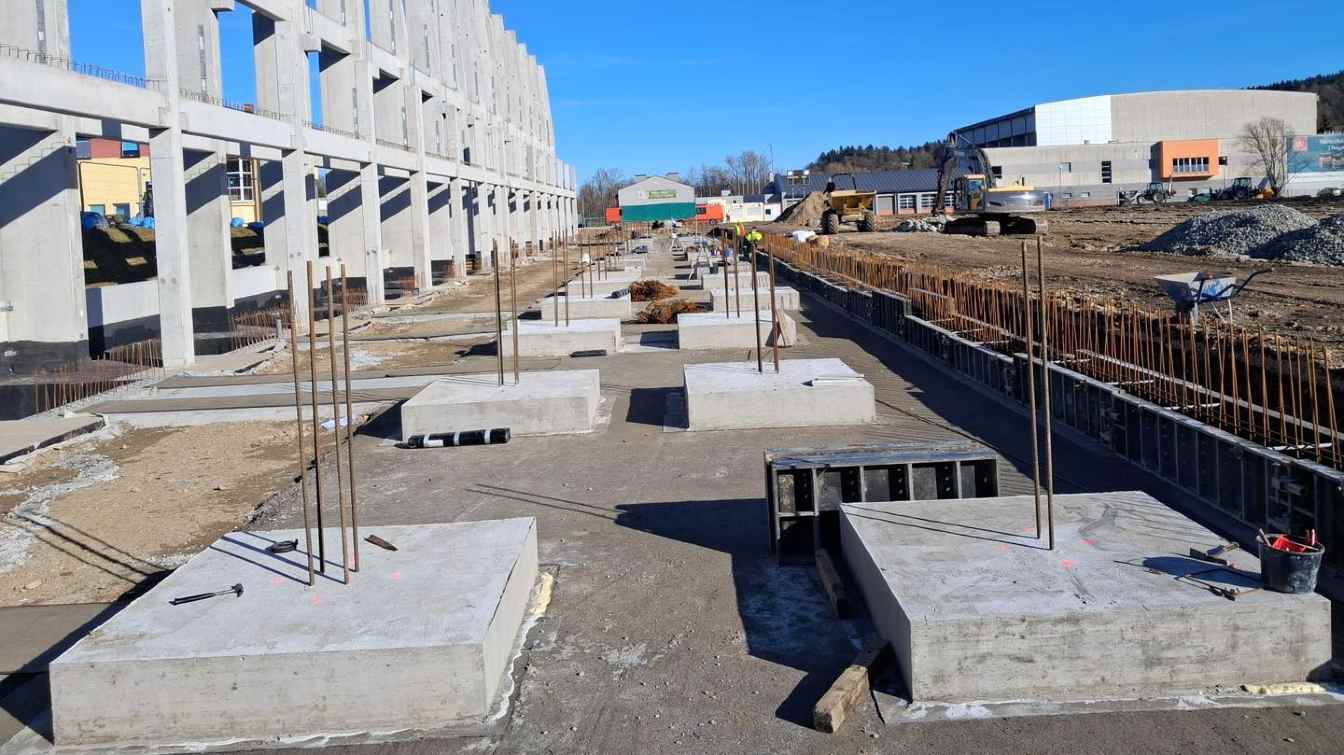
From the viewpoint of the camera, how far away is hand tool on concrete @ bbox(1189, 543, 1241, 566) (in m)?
6.33

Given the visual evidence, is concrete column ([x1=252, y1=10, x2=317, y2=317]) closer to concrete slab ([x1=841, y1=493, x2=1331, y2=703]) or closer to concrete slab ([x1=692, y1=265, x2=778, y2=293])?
concrete slab ([x1=692, y1=265, x2=778, y2=293])

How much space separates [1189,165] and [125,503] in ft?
339

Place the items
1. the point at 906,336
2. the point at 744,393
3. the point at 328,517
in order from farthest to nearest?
the point at 906,336
the point at 744,393
the point at 328,517

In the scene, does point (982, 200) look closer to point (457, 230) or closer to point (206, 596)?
point (457, 230)

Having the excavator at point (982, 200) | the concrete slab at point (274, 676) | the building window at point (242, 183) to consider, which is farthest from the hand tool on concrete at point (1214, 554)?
the building window at point (242, 183)

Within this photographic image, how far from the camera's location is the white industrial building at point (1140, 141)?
96.5m

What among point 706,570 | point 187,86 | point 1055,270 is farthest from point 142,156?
point 706,570

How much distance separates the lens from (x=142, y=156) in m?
64.5

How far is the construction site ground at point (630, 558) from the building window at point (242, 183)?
51.2 metres

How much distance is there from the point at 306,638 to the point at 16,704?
1890 mm

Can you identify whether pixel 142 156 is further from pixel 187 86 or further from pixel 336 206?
pixel 187 86

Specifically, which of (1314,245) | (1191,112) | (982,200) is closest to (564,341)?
(1314,245)

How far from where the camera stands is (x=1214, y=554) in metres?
6.39

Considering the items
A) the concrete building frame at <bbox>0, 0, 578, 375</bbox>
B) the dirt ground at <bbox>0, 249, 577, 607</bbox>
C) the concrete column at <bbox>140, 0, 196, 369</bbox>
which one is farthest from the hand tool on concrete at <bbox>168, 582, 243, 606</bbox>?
the concrete column at <bbox>140, 0, 196, 369</bbox>
